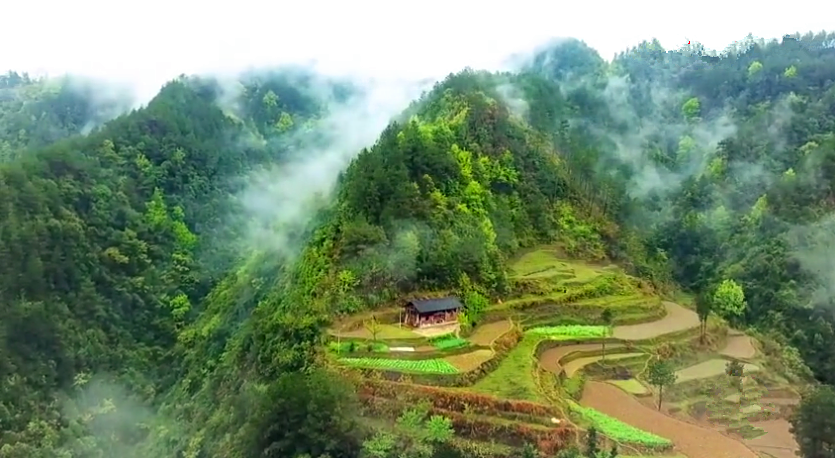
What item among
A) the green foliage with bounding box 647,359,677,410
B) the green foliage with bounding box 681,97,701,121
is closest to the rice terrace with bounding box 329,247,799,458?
the green foliage with bounding box 647,359,677,410

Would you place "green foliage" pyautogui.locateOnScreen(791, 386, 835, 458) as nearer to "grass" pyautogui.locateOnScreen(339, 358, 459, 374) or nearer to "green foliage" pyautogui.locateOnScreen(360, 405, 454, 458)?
"green foliage" pyautogui.locateOnScreen(360, 405, 454, 458)

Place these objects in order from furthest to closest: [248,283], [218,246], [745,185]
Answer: [745,185]
[218,246]
[248,283]

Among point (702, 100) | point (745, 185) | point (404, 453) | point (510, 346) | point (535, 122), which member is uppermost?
point (702, 100)

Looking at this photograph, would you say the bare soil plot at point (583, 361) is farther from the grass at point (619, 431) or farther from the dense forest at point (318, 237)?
the dense forest at point (318, 237)

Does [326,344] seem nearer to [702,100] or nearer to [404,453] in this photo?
[404,453]

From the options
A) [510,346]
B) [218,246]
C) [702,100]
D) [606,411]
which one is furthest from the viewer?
[702,100]

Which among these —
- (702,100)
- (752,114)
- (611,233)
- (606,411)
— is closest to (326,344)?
(606,411)
